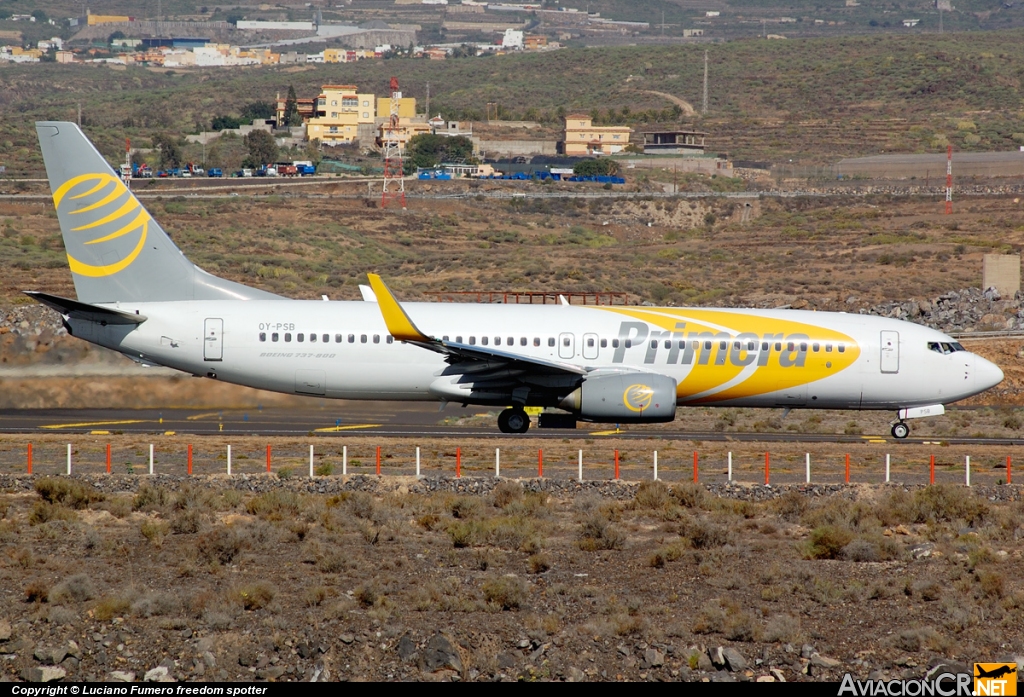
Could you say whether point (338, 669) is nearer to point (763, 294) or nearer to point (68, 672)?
point (68, 672)

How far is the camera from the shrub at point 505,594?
67.9 ft

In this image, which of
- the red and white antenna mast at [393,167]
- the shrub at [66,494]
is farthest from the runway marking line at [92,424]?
the red and white antenna mast at [393,167]

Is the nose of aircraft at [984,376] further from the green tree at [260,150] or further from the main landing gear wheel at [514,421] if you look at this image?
the green tree at [260,150]

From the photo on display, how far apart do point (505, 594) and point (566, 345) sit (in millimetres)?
13678

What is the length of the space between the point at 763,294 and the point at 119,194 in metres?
49.8

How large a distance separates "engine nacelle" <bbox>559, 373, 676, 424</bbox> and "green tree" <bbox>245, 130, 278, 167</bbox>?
448ft

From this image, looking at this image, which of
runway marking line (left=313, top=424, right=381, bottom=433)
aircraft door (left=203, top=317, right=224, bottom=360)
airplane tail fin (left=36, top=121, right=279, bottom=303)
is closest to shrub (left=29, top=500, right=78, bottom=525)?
aircraft door (left=203, top=317, right=224, bottom=360)

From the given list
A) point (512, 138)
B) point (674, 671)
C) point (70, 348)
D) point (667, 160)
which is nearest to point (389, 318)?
point (70, 348)

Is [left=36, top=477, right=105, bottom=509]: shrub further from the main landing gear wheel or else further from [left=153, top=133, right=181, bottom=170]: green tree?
[left=153, top=133, right=181, bottom=170]: green tree

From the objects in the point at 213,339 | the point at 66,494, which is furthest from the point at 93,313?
the point at 66,494

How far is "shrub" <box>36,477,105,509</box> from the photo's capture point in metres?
26.5

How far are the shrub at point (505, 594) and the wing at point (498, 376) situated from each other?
38.3 feet

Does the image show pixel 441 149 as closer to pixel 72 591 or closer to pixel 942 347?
pixel 942 347

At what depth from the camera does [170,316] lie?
33031 millimetres
